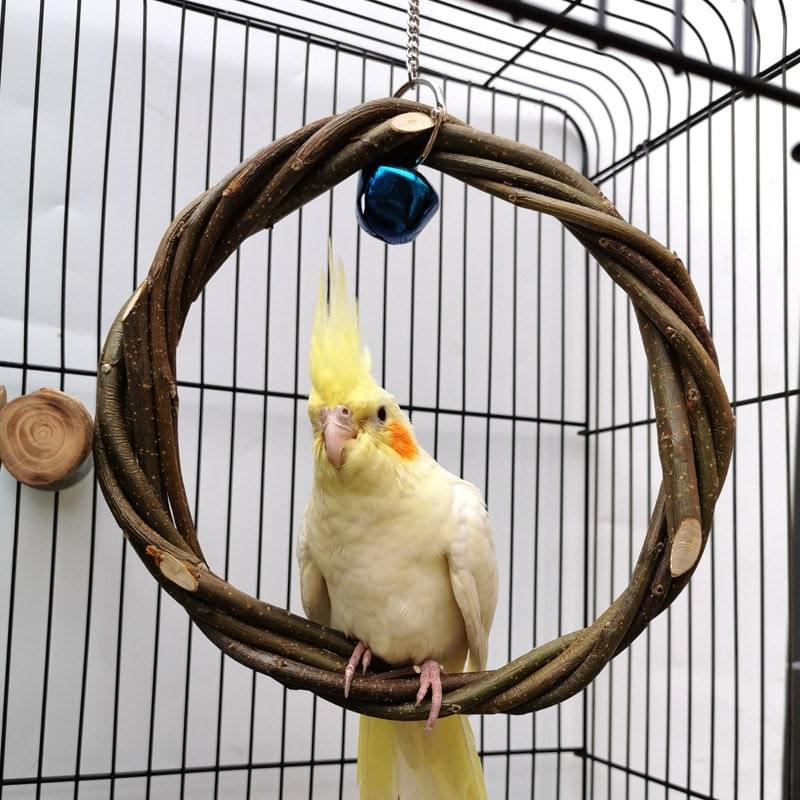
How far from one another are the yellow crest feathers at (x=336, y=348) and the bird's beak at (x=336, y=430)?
0.5 inches

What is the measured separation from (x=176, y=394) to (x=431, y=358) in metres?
0.94

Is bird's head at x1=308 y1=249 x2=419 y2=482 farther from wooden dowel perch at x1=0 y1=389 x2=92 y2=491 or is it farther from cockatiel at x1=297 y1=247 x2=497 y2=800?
wooden dowel perch at x1=0 y1=389 x2=92 y2=491

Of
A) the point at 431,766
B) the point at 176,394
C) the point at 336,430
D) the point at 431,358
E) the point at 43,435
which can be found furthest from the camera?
the point at 431,358

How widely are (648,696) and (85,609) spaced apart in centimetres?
98

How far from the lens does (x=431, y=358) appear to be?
1672 mm

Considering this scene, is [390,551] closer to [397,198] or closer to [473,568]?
[473,568]

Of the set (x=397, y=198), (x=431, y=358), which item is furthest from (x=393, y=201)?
(x=431, y=358)

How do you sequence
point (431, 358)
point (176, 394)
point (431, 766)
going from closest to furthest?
1. point (176, 394)
2. point (431, 766)
3. point (431, 358)

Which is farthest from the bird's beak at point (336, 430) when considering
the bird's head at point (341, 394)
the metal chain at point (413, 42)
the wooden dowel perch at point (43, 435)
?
the wooden dowel perch at point (43, 435)

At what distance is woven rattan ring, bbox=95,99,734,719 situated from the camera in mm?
736

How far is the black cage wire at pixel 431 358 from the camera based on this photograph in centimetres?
138

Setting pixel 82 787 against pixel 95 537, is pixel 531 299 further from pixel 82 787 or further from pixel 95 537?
pixel 82 787

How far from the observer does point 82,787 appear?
139cm

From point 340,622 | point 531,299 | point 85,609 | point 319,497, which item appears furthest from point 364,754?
point 531,299
